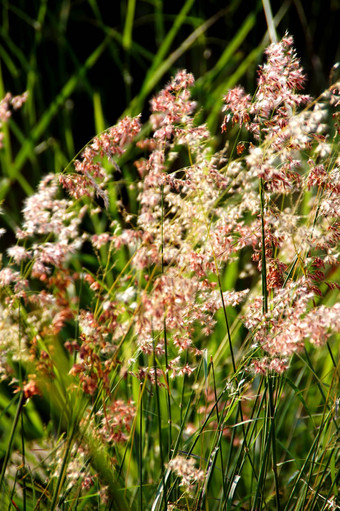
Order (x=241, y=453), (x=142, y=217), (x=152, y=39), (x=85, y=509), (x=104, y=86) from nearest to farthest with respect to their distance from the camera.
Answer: (x=142, y=217) < (x=241, y=453) < (x=85, y=509) < (x=104, y=86) < (x=152, y=39)

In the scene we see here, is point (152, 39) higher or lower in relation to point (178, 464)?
higher

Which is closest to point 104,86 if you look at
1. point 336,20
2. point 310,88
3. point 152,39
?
point 152,39

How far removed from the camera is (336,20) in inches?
127

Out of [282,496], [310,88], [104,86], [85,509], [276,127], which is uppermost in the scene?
[104,86]

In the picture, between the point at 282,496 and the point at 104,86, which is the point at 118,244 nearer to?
the point at 282,496

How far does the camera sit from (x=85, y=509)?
1.23m

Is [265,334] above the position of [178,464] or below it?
above

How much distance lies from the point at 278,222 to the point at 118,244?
24cm

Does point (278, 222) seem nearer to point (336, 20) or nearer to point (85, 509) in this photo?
point (85, 509)

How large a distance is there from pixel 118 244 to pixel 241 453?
0.43m

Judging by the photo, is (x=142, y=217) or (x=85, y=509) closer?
(x=142, y=217)

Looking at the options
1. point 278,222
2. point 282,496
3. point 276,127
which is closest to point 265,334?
point 278,222

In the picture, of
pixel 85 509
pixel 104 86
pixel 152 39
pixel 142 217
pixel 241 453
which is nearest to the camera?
pixel 142 217

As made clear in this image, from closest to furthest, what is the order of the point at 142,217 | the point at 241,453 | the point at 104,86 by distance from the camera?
the point at 142,217 → the point at 241,453 → the point at 104,86
